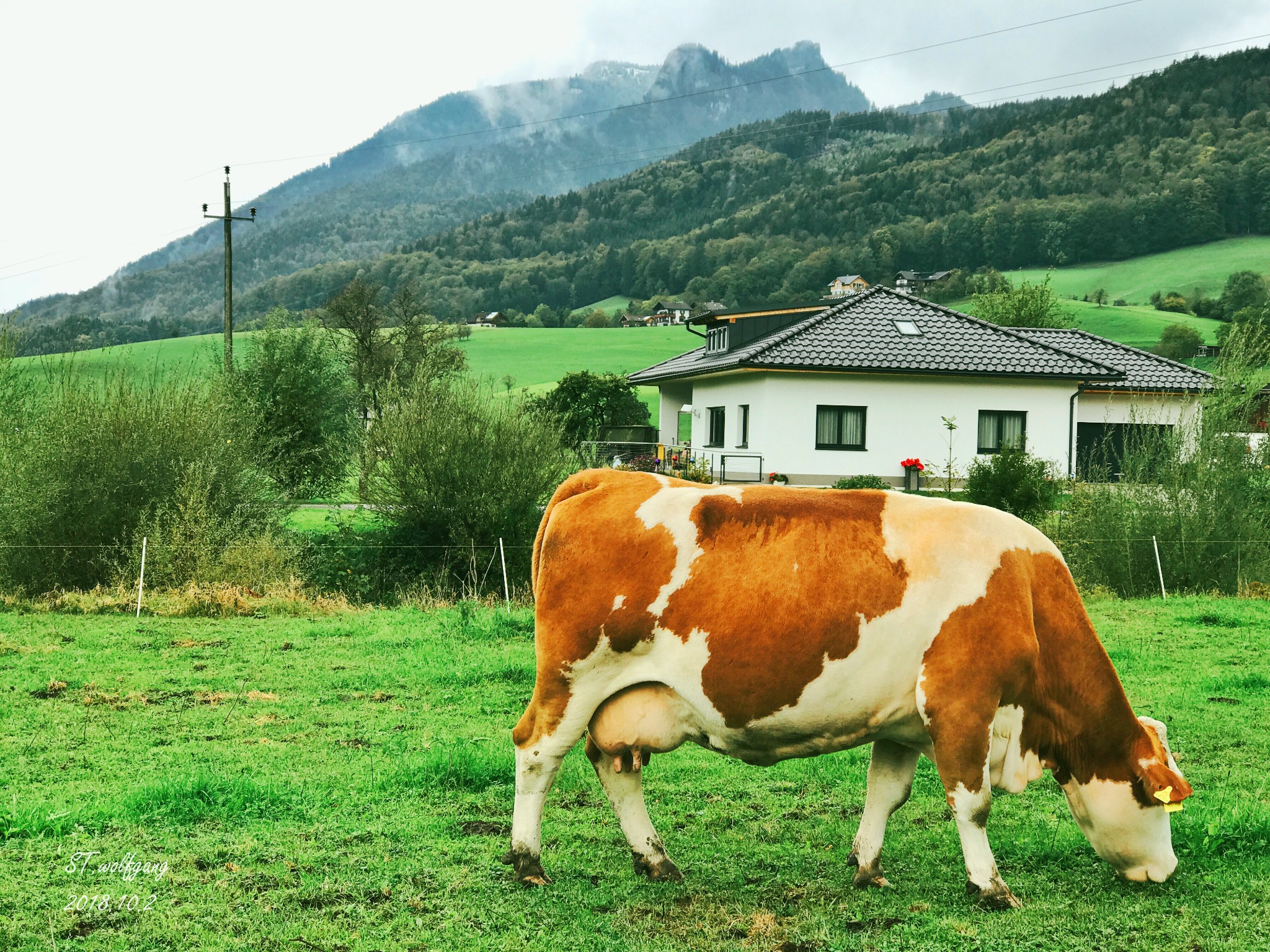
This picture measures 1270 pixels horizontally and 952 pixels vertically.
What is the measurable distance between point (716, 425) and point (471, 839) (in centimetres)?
2897

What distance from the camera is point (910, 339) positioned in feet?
101

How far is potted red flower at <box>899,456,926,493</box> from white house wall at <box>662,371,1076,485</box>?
0.48 metres

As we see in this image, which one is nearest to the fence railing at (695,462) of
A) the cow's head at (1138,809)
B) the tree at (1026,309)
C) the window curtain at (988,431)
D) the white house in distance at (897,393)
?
the white house in distance at (897,393)

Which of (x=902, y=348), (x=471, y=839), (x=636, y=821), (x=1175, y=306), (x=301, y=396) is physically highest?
(x=1175, y=306)

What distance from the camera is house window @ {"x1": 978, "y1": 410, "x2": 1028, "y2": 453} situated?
29891 millimetres

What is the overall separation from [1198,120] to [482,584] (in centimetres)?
10300

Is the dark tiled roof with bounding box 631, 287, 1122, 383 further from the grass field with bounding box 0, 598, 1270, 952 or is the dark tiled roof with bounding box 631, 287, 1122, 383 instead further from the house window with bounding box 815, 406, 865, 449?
the grass field with bounding box 0, 598, 1270, 952

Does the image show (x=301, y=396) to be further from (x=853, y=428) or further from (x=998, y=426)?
(x=998, y=426)

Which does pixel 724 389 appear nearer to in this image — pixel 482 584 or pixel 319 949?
pixel 482 584

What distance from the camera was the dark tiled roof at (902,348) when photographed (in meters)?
28.7

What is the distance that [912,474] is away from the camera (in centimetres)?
2834

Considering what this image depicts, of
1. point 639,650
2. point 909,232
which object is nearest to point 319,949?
point 639,650

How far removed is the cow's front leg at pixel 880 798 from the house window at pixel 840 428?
24.9m

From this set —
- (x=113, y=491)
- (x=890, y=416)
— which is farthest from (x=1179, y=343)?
(x=113, y=491)
